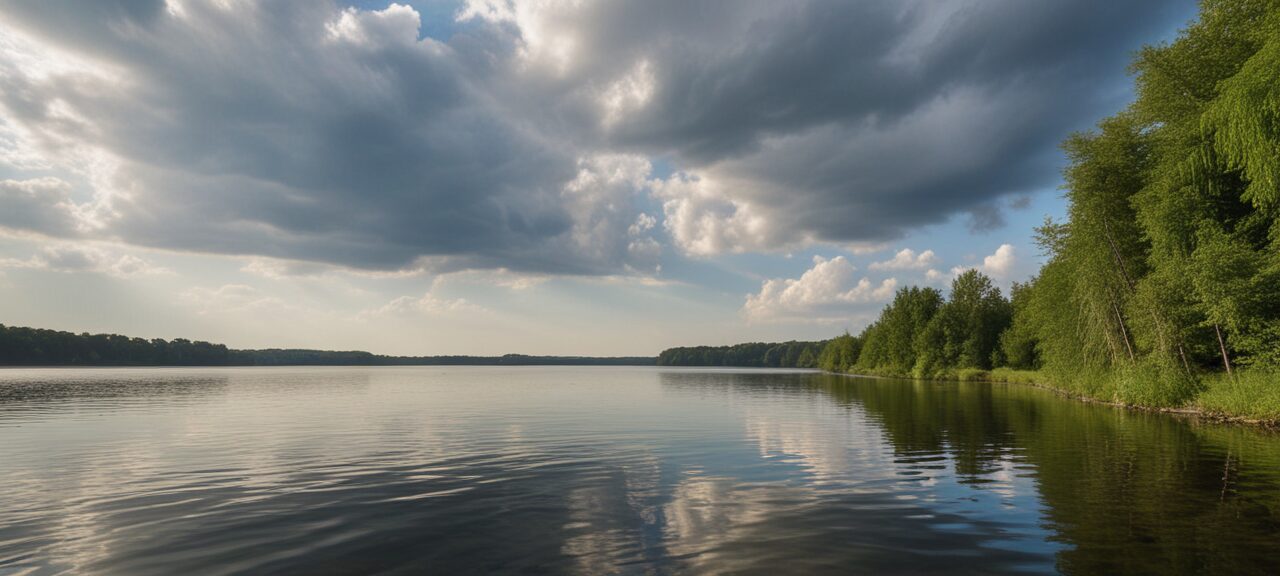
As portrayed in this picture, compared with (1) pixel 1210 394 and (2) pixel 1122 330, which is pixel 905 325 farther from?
(1) pixel 1210 394

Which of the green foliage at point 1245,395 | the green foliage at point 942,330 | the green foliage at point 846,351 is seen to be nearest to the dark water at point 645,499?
the green foliage at point 1245,395

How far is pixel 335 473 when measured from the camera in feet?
68.2

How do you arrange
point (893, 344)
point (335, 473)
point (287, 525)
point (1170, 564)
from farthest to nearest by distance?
point (893, 344) < point (335, 473) < point (287, 525) < point (1170, 564)

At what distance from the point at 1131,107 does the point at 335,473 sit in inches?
2382

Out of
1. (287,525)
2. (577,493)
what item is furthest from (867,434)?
(287,525)

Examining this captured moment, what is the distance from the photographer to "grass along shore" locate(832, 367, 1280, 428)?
3027cm

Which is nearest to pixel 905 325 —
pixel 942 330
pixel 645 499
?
pixel 942 330

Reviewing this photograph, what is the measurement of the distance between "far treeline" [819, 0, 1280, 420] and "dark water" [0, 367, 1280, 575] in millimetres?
7450

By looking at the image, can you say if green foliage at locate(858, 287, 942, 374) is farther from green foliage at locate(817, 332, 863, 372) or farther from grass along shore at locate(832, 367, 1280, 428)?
grass along shore at locate(832, 367, 1280, 428)

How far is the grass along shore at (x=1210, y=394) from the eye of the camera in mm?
30266

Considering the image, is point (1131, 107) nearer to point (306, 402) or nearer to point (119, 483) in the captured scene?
point (119, 483)

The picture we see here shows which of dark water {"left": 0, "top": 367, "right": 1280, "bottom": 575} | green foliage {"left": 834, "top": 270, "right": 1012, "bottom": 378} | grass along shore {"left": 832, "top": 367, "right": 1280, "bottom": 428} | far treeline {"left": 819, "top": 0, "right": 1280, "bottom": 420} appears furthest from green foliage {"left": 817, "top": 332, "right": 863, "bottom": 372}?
dark water {"left": 0, "top": 367, "right": 1280, "bottom": 575}

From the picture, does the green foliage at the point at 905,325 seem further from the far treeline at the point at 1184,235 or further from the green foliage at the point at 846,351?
the far treeline at the point at 1184,235

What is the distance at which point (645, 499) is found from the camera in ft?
53.1
